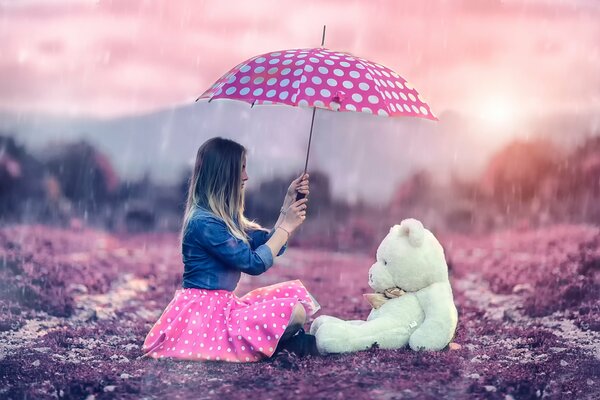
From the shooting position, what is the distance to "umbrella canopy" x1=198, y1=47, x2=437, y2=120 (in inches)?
169

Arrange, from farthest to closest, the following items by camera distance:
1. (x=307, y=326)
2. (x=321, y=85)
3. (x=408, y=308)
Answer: (x=307, y=326), (x=408, y=308), (x=321, y=85)

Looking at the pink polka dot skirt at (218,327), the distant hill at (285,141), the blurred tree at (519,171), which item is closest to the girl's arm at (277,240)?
the pink polka dot skirt at (218,327)

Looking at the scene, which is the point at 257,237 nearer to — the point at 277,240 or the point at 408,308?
the point at 277,240

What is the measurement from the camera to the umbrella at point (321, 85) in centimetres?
430

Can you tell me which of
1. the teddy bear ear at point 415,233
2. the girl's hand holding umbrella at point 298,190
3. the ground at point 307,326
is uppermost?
the girl's hand holding umbrella at point 298,190

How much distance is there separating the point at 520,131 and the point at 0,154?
6224 millimetres

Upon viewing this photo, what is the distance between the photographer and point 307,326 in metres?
6.10

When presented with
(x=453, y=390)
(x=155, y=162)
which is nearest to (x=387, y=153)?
(x=155, y=162)

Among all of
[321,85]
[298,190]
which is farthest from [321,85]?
[298,190]

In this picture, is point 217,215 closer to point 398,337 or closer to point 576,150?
point 398,337

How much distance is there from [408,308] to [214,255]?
1.26 metres

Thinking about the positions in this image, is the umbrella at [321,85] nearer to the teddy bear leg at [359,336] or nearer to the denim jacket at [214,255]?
the denim jacket at [214,255]

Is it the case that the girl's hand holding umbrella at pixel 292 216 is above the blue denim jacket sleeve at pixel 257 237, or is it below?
above

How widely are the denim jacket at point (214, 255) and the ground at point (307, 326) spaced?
20.4 inches
